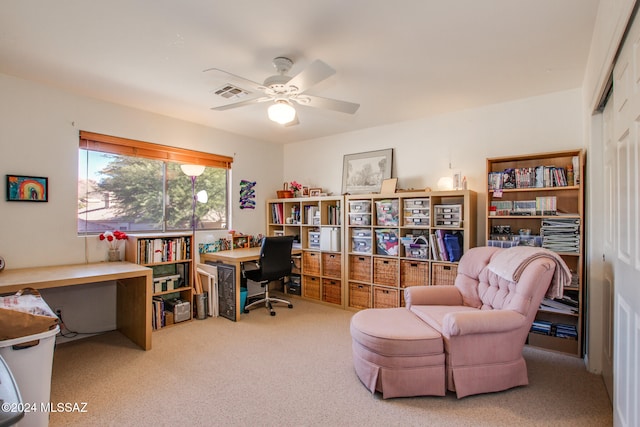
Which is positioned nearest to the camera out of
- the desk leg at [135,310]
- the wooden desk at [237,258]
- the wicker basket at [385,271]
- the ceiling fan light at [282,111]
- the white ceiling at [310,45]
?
the white ceiling at [310,45]

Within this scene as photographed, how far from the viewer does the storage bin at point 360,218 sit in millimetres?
3939

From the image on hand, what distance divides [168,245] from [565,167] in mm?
4036

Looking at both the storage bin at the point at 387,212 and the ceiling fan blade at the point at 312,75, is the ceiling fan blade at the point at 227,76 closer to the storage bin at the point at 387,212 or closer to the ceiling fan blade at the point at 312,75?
the ceiling fan blade at the point at 312,75

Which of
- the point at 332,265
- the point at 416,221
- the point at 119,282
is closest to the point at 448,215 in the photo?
the point at 416,221

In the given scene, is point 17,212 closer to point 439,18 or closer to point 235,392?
point 235,392

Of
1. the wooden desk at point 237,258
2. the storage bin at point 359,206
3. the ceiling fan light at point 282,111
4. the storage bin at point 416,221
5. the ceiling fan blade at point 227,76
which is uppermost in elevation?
the ceiling fan blade at point 227,76

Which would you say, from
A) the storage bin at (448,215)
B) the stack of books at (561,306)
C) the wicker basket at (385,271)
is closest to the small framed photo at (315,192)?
the wicker basket at (385,271)

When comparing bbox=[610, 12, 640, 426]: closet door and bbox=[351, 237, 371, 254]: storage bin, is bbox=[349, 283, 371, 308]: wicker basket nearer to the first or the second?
bbox=[351, 237, 371, 254]: storage bin

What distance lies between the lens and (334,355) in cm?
274

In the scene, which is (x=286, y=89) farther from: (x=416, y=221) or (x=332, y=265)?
(x=332, y=265)

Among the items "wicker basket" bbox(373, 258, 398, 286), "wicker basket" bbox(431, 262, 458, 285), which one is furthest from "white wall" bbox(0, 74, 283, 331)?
"wicker basket" bbox(431, 262, 458, 285)

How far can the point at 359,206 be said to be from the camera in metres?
3.99

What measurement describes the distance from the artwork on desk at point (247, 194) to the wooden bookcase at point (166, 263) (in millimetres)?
1092

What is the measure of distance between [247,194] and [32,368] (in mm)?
3232
